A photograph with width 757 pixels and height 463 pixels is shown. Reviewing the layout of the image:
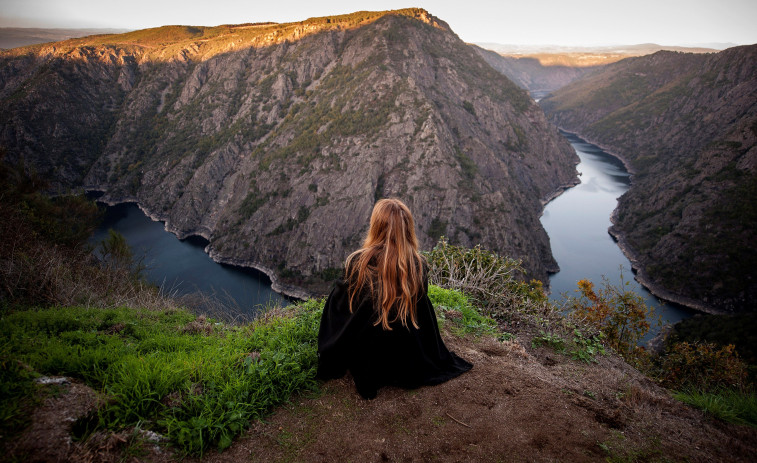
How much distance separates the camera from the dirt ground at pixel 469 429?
2.70m

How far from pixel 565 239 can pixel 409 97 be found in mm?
43349

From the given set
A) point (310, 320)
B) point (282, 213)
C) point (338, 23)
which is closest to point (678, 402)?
point (310, 320)

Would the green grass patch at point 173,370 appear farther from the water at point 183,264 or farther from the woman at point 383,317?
the water at point 183,264

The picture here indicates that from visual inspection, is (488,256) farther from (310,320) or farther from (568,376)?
(310,320)

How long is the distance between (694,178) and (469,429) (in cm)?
8394

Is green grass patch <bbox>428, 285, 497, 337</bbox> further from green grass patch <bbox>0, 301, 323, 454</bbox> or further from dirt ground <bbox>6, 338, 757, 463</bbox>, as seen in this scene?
green grass patch <bbox>0, 301, 323, 454</bbox>

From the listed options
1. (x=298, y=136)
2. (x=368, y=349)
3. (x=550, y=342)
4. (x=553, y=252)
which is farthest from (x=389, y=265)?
(x=298, y=136)

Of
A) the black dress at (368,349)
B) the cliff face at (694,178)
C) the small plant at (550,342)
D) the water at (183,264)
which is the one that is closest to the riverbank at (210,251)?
the water at (183,264)

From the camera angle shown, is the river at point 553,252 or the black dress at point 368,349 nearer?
the black dress at point 368,349

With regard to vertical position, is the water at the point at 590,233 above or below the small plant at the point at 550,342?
below

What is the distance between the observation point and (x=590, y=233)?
70.9m

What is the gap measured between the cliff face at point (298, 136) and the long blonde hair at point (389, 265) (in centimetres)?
4967

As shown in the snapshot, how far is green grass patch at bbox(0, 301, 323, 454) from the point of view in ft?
9.19

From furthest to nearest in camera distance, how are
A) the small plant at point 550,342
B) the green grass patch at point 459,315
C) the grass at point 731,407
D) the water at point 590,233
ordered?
1. the water at point 590,233
2. the small plant at point 550,342
3. the green grass patch at point 459,315
4. the grass at point 731,407
